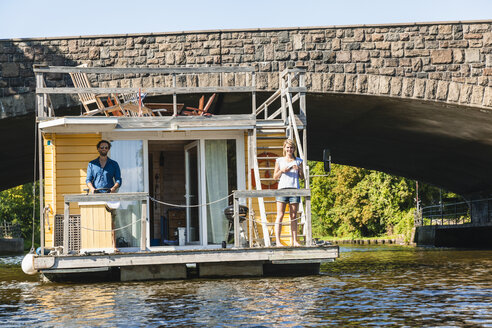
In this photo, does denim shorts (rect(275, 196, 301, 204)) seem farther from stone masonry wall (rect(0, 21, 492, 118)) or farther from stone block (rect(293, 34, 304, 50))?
stone block (rect(293, 34, 304, 50))

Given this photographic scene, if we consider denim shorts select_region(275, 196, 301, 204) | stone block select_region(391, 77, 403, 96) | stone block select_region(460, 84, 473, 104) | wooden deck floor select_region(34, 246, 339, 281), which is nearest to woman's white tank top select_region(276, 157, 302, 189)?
denim shorts select_region(275, 196, 301, 204)

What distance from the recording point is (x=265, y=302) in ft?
29.1

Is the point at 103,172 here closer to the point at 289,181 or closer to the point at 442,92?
the point at 289,181

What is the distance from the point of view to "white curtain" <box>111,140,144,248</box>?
13.3 metres

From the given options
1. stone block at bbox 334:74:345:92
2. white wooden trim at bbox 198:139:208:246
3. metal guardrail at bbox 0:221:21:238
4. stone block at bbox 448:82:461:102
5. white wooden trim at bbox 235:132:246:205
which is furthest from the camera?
metal guardrail at bbox 0:221:21:238

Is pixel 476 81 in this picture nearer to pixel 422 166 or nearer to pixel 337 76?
pixel 337 76

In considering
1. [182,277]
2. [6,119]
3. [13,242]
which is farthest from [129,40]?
[13,242]

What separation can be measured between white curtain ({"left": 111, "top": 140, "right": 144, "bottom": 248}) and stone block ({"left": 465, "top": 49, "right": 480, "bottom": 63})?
324 inches


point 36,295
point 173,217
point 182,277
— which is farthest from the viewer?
point 173,217

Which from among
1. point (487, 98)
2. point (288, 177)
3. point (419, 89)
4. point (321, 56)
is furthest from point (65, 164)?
point (487, 98)

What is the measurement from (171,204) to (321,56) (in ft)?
21.1

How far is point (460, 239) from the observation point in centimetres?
2622

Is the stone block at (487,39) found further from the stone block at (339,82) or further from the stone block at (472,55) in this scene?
the stone block at (339,82)

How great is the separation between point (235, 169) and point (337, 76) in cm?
482
